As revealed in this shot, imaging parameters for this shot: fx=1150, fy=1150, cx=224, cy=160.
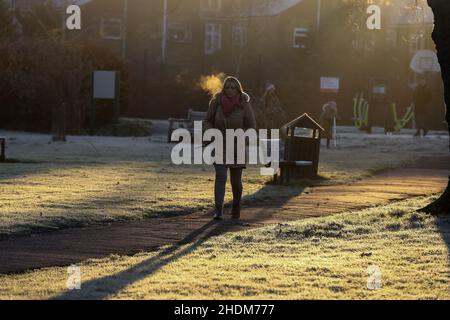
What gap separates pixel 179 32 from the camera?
215 ft

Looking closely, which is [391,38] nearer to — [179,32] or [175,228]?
[179,32]

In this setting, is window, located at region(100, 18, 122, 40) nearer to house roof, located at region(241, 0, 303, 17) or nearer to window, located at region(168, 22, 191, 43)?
window, located at region(168, 22, 191, 43)

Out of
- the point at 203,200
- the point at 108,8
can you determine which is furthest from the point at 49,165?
the point at 108,8

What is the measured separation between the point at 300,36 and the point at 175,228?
173 ft

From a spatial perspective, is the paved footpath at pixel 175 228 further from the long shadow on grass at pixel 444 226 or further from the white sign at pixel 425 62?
the white sign at pixel 425 62

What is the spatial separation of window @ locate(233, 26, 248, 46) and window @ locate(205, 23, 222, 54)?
41.6 inches

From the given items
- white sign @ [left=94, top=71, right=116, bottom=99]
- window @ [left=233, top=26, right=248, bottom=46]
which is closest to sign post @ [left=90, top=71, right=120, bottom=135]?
white sign @ [left=94, top=71, right=116, bottom=99]

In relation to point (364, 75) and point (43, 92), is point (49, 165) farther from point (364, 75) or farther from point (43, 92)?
point (364, 75)

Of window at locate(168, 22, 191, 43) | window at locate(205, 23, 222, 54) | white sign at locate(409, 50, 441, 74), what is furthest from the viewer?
window at locate(205, 23, 222, 54)

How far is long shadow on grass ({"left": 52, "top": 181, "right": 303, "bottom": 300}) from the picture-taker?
9023 millimetres

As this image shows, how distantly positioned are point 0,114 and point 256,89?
16.0 m

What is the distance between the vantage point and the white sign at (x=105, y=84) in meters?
37.9

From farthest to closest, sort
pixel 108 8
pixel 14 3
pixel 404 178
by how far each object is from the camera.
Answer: pixel 108 8, pixel 14 3, pixel 404 178

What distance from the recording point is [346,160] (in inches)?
1091
